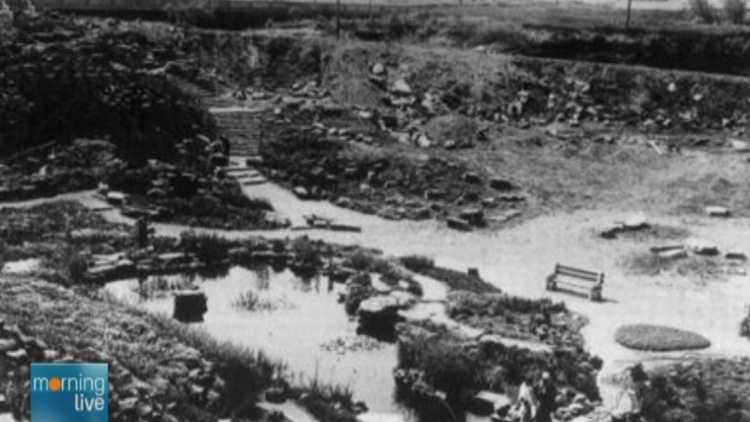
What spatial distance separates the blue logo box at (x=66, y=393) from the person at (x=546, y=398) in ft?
23.2

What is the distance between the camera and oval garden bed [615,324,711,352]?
18.6 meters

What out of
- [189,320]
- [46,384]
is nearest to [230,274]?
[189,320]

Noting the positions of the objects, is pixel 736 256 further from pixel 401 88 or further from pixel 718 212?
pixel 401 88

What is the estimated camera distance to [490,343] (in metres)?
18.2

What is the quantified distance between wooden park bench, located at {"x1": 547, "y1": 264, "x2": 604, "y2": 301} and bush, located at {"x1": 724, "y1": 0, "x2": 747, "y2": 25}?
1211 inches

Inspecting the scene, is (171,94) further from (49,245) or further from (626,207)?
(626,207)

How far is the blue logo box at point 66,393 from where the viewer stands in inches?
433

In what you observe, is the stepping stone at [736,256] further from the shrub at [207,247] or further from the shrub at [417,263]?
the shrub at [207,247]

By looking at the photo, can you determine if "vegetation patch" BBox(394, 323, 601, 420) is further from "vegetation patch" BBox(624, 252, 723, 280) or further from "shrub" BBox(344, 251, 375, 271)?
"vegetation patch" BBox(624, 252, 723, 280)

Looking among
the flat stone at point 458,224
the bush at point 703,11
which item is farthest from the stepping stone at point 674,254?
the bush at point 703,11

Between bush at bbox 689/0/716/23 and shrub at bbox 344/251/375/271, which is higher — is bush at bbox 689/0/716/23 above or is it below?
above

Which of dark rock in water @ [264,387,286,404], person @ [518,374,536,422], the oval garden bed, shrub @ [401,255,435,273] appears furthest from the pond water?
the oval garden bed

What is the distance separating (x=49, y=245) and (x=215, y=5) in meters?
28.9

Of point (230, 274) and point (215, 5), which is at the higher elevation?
point (215, 5)
